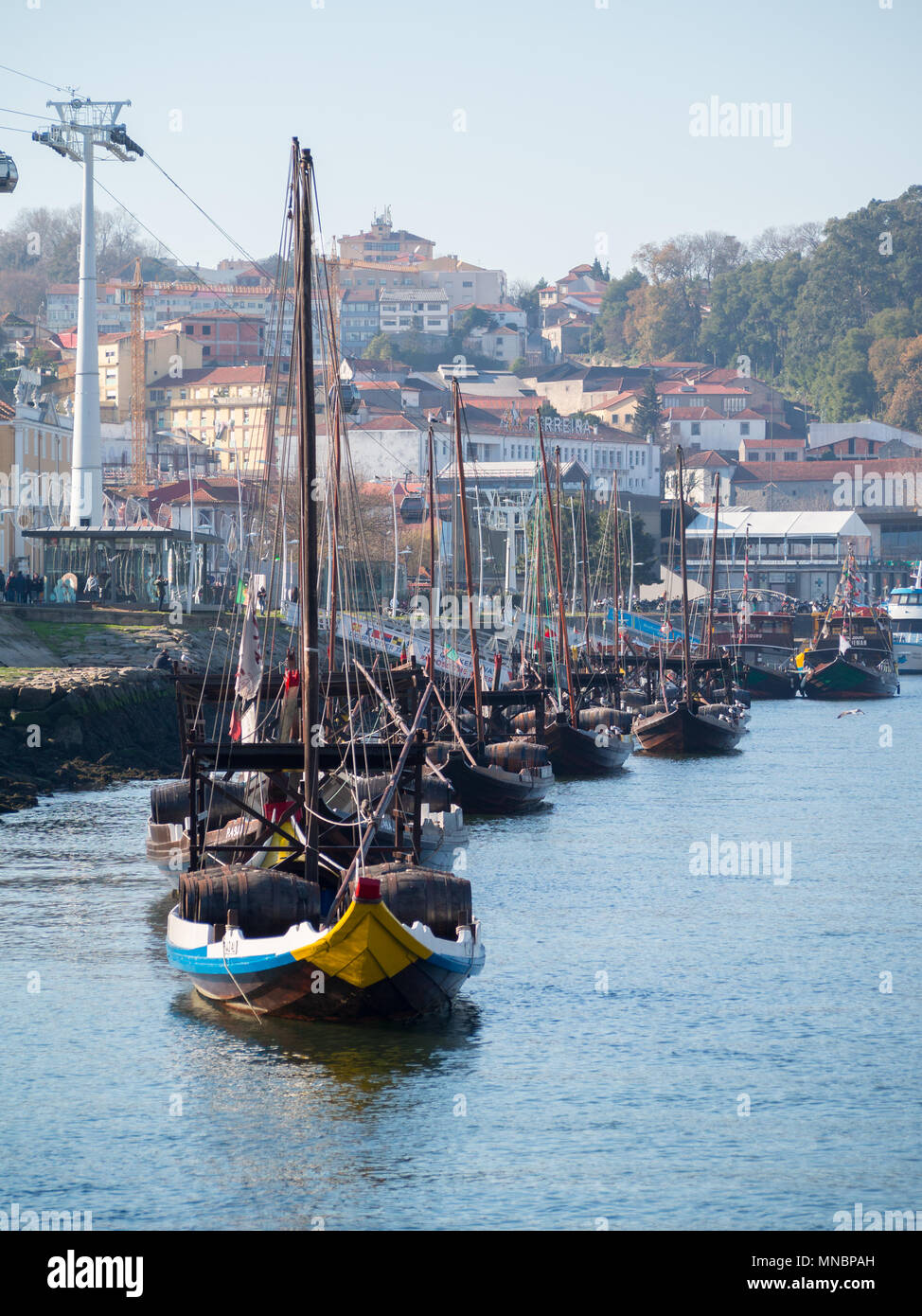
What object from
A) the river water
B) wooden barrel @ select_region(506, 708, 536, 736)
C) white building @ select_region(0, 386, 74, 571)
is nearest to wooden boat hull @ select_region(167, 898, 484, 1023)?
the river water

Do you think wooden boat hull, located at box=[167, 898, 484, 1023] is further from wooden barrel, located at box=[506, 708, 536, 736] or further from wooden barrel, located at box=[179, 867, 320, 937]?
wooden barrel, located at box=[506, 708, 536, 736]

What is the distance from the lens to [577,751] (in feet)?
182

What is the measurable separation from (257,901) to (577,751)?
33.9 meters

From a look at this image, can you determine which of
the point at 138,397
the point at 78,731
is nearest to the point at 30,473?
the point at 78,731

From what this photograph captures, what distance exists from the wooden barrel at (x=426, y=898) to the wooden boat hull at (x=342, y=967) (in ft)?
0.85

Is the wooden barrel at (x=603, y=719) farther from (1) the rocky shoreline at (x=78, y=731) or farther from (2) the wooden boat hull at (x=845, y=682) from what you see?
(2) the wooden boat hull at (x=845, y=682)

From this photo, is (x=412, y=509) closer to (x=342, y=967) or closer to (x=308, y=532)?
(x=308, y=532)

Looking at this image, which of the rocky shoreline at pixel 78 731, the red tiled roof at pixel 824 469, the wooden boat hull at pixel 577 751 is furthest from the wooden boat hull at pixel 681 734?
the red tiled roof at pixel 824 469

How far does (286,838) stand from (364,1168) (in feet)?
23.6

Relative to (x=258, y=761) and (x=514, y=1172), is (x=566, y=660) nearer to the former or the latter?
(x=258, y=761)

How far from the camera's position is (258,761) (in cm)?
2420

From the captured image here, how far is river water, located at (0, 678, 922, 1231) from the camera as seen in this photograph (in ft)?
57.5

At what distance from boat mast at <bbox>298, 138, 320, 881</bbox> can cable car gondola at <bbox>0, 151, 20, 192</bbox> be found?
22.7 meters

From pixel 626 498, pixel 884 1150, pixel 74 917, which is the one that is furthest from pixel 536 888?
pixel 626 498
